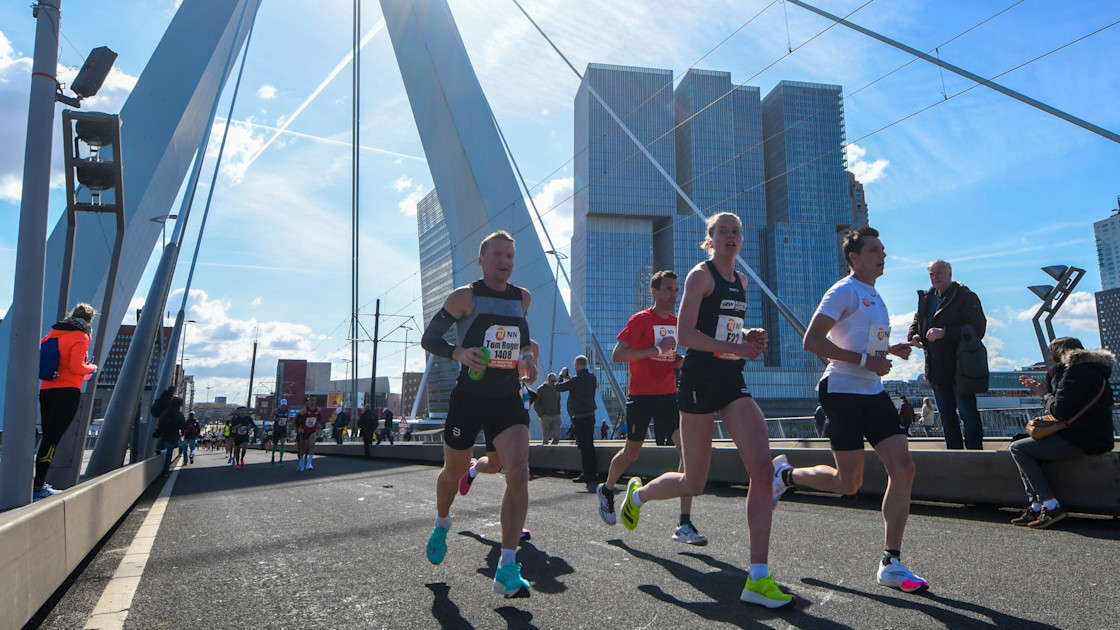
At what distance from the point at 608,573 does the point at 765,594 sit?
0.87 meters

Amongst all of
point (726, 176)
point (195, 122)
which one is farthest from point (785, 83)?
point (195, 122)

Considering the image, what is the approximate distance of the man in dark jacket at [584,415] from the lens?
808 cm

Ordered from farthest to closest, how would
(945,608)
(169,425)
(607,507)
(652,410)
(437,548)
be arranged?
(169,425)
(652,410)
(607,507)
(437,548)
(945,608)

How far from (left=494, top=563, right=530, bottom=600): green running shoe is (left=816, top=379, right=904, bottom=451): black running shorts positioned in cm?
148

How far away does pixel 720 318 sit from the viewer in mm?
3301

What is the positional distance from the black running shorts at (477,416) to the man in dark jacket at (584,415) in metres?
4.40

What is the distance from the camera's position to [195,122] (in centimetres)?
1730

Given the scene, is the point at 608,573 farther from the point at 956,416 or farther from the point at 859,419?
the point at 956,416

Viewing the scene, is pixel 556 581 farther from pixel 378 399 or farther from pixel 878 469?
pixel 378 399

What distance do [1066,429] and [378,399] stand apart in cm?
12928

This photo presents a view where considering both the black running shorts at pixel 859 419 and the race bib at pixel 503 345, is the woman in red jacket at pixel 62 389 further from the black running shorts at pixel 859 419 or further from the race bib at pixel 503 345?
the black running shorts at pixel 859 419

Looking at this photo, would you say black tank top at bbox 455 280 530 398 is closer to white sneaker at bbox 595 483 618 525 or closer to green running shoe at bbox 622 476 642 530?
green running shoe at bbox 622 476 642 530

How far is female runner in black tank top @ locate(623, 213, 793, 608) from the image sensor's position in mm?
3033

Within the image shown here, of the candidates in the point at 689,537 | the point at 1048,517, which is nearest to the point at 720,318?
the point at 689,537
